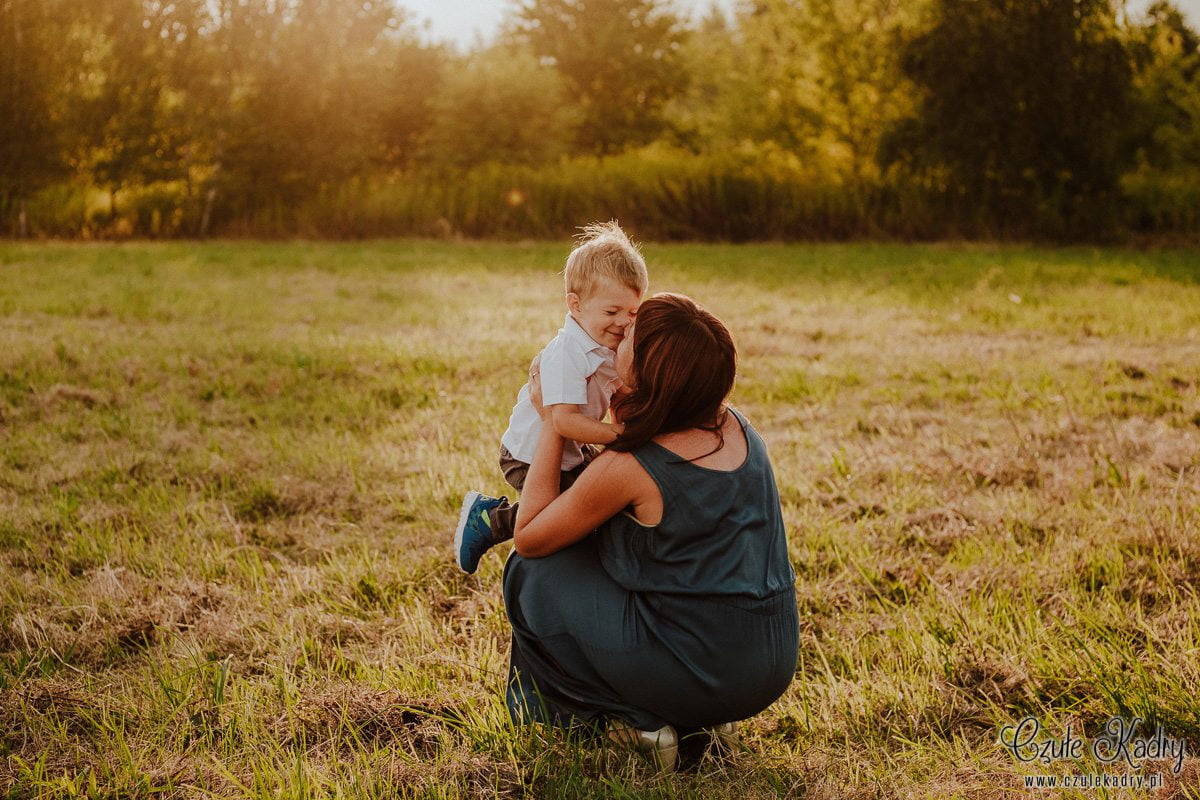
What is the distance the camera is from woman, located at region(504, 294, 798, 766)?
2.37 meters

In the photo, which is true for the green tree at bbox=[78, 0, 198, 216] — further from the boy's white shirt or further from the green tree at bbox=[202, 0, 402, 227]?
the boy's white shirt

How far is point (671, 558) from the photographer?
243cm

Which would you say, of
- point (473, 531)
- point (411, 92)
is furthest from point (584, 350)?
point (411, 92)

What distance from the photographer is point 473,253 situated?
17.5 meters

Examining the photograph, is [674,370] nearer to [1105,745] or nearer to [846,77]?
[1105,745]

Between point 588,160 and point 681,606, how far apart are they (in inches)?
870

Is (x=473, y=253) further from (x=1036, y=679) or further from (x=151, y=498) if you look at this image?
(x=1036, y=679)

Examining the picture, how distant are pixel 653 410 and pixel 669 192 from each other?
1947cm

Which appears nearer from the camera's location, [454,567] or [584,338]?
[584,338]

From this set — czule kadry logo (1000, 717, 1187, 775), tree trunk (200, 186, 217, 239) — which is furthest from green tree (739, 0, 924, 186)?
czule kadry logo (1000, 717, 1187, 775)

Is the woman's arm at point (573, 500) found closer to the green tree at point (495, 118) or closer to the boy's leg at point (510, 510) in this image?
the boy's leg at point (510, 510)

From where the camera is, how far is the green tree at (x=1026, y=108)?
59.2 ft

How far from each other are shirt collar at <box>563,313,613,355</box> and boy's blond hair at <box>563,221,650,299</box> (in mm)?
136

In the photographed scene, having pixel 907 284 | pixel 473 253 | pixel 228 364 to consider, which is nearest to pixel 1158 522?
pixel 228 364
